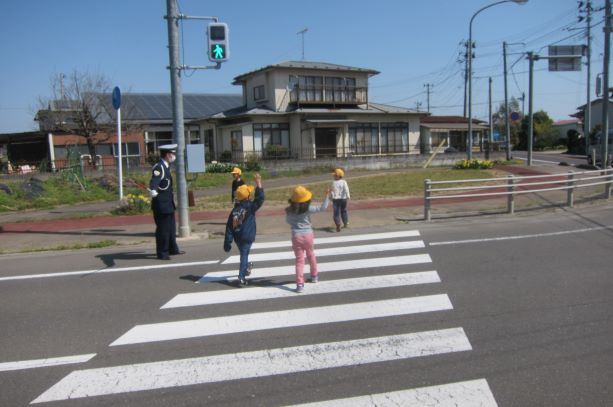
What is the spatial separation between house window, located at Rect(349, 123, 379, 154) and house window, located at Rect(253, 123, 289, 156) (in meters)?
4.78

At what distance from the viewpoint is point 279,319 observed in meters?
5.49

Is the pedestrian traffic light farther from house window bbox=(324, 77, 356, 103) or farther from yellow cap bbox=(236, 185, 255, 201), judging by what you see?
house window bbox=(324, 77, 356, 103)

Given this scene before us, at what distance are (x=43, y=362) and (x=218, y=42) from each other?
7653 mm

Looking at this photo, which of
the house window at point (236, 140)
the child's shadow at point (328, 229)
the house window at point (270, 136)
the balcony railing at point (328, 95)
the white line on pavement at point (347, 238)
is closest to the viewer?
the white line on pavement at point (347, 238)

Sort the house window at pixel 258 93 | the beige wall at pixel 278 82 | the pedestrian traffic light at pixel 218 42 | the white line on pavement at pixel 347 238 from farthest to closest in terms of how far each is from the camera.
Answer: the house window at pixel 258 93
the beige wall at pixel 278 82
the pedestrian traffic light at pixel 218 42
the white line on pavement at pixel 347 238

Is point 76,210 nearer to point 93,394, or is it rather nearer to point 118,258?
point 118,258

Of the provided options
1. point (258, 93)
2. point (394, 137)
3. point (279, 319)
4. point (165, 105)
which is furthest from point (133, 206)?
point (165, 105)

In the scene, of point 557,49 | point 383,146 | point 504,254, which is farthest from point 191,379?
point 383,146

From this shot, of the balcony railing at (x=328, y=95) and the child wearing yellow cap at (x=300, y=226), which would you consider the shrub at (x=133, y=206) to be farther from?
the balcony railing at (x=328, y=95)

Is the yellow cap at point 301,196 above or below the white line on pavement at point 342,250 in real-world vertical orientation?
above

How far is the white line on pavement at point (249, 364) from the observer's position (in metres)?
4.01

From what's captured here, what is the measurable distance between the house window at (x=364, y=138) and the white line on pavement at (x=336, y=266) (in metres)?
26.8

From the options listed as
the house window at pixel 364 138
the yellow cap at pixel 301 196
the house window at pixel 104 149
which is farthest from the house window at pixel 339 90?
the yellow cap at pixel 301 196

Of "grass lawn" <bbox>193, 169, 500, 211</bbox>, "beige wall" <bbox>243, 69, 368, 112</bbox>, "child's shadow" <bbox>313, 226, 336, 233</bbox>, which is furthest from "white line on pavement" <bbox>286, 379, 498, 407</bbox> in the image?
"beige wall" <bbox>243, 69, 368, 112</bbox>
